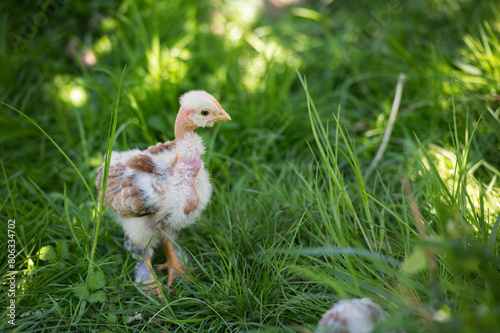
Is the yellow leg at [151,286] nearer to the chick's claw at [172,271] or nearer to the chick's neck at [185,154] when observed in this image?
the chick's claw at [172,271]

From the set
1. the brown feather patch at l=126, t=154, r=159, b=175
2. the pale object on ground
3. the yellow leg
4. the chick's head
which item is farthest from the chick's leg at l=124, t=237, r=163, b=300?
the pale object on ground

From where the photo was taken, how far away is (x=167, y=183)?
189 centimetres

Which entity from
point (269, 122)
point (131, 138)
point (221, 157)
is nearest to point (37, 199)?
point (131, 138)

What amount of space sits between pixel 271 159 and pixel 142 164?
1315 mm

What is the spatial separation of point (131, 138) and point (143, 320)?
57.6 inches

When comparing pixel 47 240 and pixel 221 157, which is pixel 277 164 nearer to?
pixel 221 157

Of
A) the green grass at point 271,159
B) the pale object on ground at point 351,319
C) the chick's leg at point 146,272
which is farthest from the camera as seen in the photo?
the chick's leg at point 146,272

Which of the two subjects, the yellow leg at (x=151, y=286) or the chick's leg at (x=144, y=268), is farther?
the chick's leg at (x=144, y=268)

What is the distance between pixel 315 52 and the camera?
4.03 m

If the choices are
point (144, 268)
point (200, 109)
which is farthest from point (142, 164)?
point (144, 268)

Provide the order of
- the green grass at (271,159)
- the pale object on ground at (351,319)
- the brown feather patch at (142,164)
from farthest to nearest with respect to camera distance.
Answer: the brown feather patch at (142,164) → the green grass at (271,159) → the pale object on ground at (351,319)

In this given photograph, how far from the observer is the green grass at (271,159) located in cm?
179

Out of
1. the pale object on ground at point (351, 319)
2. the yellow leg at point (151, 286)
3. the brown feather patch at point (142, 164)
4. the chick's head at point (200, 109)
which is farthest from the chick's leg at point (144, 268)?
the pale object on ground at point (351, 319)

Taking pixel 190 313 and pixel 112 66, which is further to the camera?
pixel 112 66
